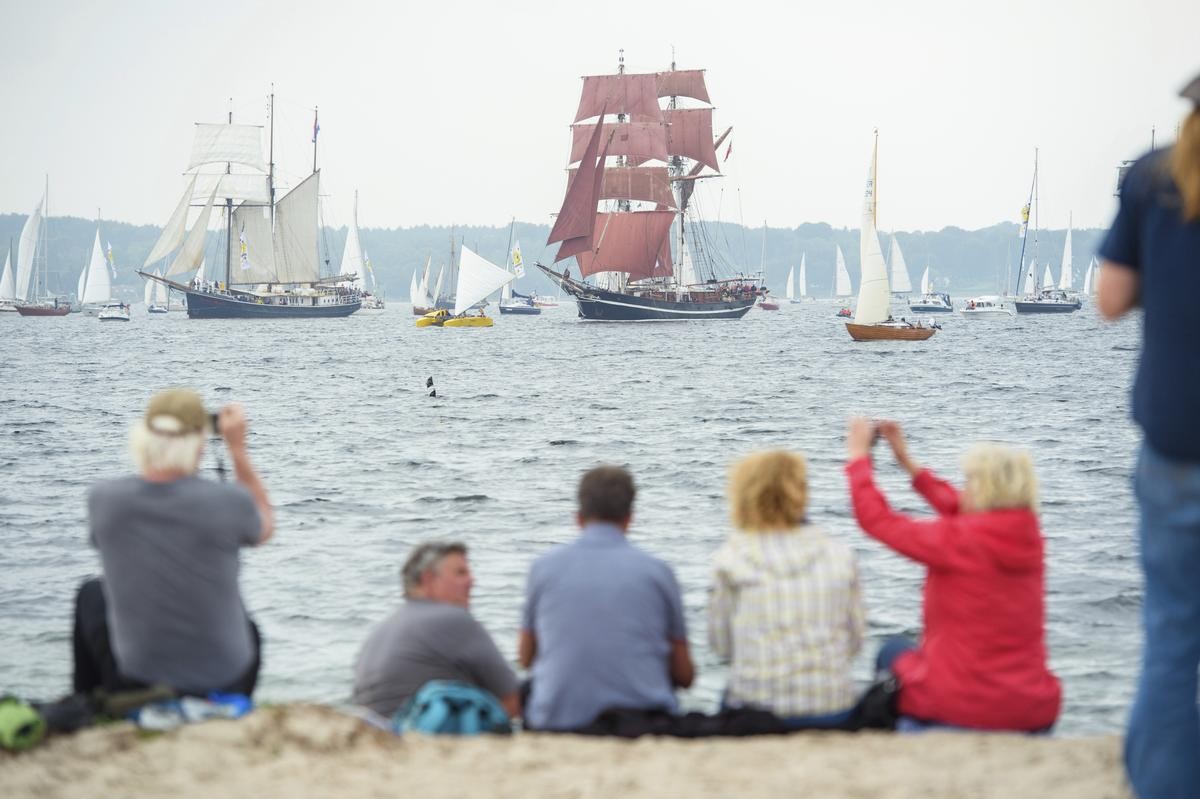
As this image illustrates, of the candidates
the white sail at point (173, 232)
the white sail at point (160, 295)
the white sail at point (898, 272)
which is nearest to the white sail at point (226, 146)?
the white sail at point (173, 232)

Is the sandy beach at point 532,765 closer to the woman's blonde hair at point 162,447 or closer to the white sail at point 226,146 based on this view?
the woman's blonde hair at point 162,447

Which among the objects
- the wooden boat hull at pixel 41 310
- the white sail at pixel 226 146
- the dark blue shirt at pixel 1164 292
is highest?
the white sail at pixel 226 146

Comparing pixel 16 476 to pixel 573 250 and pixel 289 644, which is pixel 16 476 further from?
pixel 573 250

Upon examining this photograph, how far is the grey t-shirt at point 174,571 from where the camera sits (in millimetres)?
4312

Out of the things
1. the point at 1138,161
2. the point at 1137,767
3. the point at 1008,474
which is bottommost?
Result: the point at 1137,767

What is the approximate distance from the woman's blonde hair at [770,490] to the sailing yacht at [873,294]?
5441 centimetres

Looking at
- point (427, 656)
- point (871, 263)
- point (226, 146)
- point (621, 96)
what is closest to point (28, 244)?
point (226, 146)

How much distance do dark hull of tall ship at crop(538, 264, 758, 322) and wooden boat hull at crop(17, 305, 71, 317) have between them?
55.1m

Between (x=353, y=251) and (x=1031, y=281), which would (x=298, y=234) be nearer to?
(x=353, y=251)

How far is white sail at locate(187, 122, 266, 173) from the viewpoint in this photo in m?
106

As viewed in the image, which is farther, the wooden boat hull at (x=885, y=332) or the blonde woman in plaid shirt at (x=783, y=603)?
the wooden boat hull at (x=885, y=332)

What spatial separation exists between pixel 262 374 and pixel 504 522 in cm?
3504

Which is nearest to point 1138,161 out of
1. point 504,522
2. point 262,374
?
point 504,522

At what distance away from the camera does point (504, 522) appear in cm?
1573
